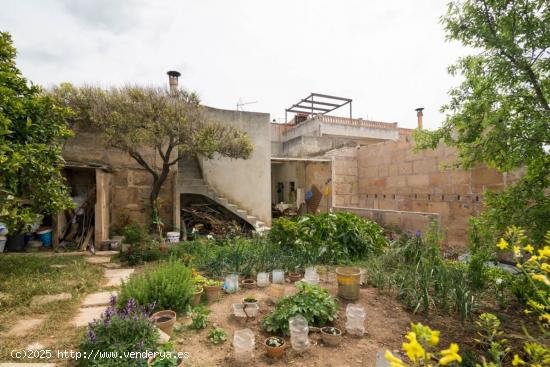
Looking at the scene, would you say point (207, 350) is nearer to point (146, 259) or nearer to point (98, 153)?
point (146, 259)

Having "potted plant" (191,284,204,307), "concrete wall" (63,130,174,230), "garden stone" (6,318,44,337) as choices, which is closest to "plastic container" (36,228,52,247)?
"concrete wall" (63,130,174,230)

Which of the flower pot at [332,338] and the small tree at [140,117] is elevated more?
the small tree at [140,117]

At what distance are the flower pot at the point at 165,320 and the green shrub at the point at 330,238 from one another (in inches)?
113

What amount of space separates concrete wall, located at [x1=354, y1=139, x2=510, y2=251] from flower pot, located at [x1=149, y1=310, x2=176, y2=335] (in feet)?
17.9

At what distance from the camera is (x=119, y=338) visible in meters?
2.46

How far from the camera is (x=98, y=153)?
7.97 m

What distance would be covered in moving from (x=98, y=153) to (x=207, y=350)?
23.8ft

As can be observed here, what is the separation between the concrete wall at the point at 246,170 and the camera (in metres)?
9.57

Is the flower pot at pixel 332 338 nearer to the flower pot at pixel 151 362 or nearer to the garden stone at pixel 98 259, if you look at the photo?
the flower pot at pixel 151 362

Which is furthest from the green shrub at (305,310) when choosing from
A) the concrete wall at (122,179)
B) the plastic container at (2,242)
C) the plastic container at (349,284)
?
the plastic container at (2,242)

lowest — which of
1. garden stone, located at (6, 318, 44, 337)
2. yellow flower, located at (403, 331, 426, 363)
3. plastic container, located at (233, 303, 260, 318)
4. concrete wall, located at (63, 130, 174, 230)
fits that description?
garden stone, located at (6, 318, 44, 337)

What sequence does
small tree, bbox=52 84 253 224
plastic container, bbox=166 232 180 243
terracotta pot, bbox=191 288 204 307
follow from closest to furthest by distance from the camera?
terracotta pot, bbox=191 288 204 307, small tree, bbox=52 84 253 224, plastic container, bbox=166 232 180 243

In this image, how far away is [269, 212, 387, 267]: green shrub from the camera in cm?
577

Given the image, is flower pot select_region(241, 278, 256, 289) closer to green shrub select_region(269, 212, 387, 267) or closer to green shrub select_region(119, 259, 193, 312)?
green shrub select_region(119, 259, 193, 312)
